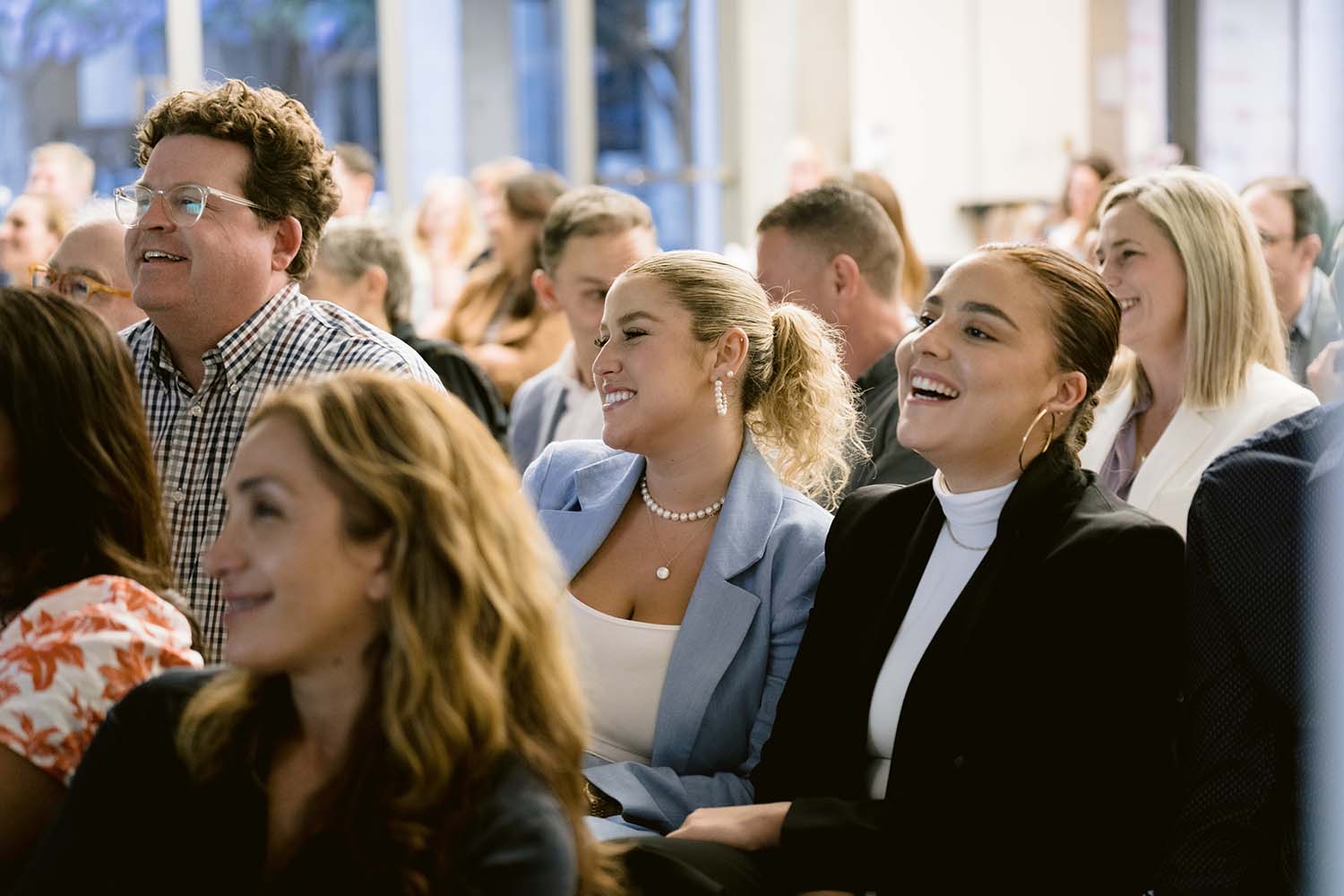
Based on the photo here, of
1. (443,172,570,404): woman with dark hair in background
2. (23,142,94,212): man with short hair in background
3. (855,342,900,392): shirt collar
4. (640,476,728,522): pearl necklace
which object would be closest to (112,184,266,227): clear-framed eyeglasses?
(640,476,728,522): pearl necklace

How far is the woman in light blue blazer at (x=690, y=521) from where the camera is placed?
7.79 feet

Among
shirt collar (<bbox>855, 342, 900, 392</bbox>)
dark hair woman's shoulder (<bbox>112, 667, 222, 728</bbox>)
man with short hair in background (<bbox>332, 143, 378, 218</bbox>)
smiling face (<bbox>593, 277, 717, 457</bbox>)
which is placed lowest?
dark hair woman's shoulder (<bbox>112, 667, 222, 728</bbox>)

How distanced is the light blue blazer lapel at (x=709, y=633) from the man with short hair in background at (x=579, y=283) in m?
1.39

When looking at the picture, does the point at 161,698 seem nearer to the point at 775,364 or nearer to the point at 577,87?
the point at 775,364

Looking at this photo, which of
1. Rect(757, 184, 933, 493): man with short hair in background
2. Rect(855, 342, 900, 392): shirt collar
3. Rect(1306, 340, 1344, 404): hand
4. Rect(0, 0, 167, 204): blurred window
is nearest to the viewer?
Rect(1306, 340, 1344, 404): hand

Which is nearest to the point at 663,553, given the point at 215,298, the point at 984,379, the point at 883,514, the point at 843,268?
the point at 883,514

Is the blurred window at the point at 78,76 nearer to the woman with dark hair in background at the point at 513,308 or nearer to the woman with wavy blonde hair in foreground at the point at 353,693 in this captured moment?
the woman with dark hair in background at the point at 513,308

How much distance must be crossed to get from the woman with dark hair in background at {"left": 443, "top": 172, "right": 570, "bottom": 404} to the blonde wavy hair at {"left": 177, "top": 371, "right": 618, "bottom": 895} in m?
3.40

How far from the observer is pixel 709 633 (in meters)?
2.40

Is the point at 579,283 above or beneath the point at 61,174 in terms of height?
beneath

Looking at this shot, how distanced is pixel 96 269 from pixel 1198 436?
226cm

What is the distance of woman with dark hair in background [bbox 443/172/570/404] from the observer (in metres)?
5.02

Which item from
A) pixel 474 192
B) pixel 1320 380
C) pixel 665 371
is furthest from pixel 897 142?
pixel 665 371

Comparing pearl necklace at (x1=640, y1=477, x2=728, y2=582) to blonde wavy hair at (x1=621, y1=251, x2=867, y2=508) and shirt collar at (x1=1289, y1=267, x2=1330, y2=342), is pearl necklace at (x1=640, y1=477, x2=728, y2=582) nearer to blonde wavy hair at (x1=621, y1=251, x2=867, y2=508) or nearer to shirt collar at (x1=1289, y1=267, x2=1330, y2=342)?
blonde wavy hair at (x1=621, y1=251, x2=867, y2=508)
